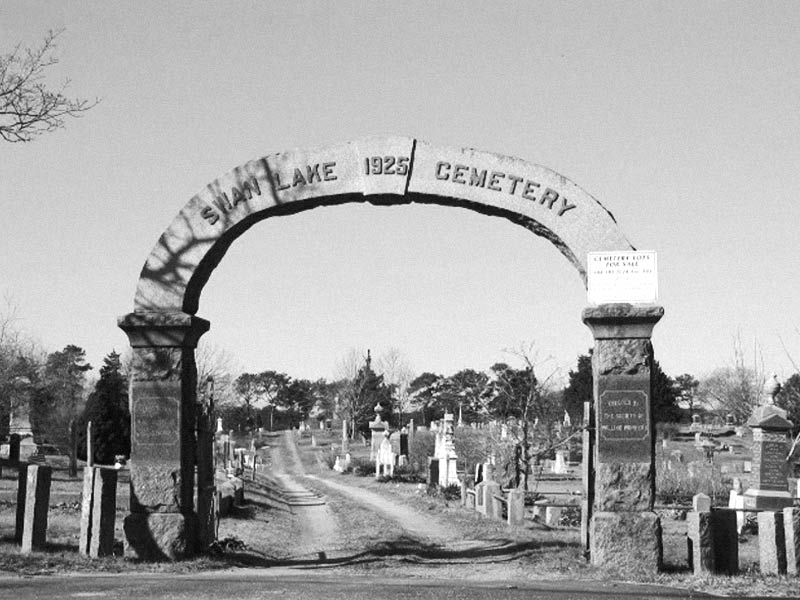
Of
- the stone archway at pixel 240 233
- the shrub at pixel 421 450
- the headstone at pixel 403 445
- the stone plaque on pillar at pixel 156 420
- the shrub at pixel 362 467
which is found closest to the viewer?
the stone archway at pixel 240 233

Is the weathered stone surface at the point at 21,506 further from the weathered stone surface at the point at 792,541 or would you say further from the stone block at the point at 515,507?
the weathered stone surface at the point at 792,541

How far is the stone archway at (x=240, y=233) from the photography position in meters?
12.1

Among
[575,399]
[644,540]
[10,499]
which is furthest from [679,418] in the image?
[644,540]

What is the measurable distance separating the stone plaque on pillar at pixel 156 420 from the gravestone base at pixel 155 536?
2.36 ft

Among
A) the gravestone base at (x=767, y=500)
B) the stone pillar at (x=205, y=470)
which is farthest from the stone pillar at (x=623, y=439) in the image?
the gravestone base at (x=767, y=500)

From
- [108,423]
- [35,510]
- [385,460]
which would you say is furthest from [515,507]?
[108,423]

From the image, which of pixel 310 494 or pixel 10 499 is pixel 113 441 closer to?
pixel 310 494

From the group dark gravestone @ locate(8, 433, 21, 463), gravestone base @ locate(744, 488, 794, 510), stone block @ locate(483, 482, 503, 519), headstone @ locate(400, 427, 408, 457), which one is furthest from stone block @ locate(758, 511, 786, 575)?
headstone @ locate(400, 427, 408, 457)

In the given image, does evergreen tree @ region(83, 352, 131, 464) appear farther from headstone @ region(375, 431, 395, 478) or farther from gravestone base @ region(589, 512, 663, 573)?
gravestone base @ region(589, 512, 663, 573)

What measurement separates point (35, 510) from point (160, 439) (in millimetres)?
1769

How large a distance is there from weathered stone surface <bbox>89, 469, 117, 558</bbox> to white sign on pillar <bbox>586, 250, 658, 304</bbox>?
628cm

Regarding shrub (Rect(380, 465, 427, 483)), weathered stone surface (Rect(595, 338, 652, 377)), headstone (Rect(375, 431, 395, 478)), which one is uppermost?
weathered stone surface (Rect(595, 338, 652, 377))

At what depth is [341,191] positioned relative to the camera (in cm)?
1238

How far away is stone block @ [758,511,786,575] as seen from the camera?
11328 mm
